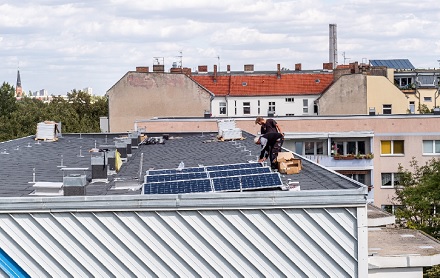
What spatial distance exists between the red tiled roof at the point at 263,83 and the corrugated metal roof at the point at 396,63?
136 ft

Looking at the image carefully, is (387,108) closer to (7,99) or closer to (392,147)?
(392,147)

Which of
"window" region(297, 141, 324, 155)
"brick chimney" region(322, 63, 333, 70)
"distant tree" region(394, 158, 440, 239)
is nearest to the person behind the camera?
"distant tree" region(394, 158, 440, 239)

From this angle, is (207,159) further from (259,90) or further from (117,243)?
(259,90)

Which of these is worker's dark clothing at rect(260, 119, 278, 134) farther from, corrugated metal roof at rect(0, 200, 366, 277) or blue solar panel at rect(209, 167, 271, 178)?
corrugated metal roof at rect(0, 200, 366, 277)

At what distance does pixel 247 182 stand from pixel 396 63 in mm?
134035

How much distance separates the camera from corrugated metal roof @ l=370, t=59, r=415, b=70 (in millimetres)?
145625

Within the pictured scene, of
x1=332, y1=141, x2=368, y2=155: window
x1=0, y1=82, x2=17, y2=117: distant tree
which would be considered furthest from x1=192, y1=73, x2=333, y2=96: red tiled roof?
x1=332, y1=141, x2=368, y2=155: window

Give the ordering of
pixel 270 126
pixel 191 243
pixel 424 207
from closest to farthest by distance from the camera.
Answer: pixel 191 243 < pixel 270 126 < pixel 424 207

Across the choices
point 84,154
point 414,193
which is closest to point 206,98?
point 414,193

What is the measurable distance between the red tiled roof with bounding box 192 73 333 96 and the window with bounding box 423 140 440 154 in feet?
137

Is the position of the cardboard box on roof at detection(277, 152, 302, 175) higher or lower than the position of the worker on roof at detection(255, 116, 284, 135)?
lower

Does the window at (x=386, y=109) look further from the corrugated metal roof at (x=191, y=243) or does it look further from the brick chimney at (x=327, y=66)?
the corrugated metal roof at (x=191, y=243)

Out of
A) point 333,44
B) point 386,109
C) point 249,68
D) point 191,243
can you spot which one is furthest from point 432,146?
point 333,44

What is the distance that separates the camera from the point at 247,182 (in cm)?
1909
